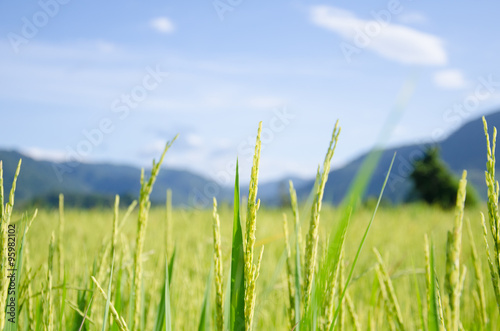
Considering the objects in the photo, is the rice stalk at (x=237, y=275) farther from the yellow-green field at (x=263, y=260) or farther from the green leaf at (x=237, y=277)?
the yellow-green field at (x=263, y=260)

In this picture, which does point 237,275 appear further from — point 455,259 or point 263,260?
point 263,260

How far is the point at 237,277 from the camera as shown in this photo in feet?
2.02

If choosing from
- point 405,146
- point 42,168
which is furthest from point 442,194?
point 42,168

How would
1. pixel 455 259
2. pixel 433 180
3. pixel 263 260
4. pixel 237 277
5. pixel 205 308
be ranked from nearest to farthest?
pixel 455 259, pixel 237 277, pixel 205 308, pixel 263 260, pixel 433 180

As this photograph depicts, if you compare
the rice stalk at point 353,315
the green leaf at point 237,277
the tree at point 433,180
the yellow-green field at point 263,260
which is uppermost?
the tree at point 433,180

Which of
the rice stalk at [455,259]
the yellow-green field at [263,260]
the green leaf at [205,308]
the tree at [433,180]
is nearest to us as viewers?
the rice stalk at [455,259]

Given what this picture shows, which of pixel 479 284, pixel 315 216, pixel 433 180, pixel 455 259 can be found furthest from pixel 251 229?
pixel 433 180

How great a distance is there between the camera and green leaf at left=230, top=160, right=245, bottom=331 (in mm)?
596

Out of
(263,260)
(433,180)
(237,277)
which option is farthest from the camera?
(433,180)

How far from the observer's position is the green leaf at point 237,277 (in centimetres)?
60

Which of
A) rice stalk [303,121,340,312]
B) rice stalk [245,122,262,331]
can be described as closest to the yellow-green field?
rice stalk [303,121,340,312]

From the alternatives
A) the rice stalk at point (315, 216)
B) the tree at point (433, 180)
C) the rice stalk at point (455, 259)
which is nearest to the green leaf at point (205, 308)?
Result: the rice stalk at point (315, 216)

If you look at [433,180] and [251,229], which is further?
[433,180]

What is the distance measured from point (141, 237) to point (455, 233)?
0.47m
